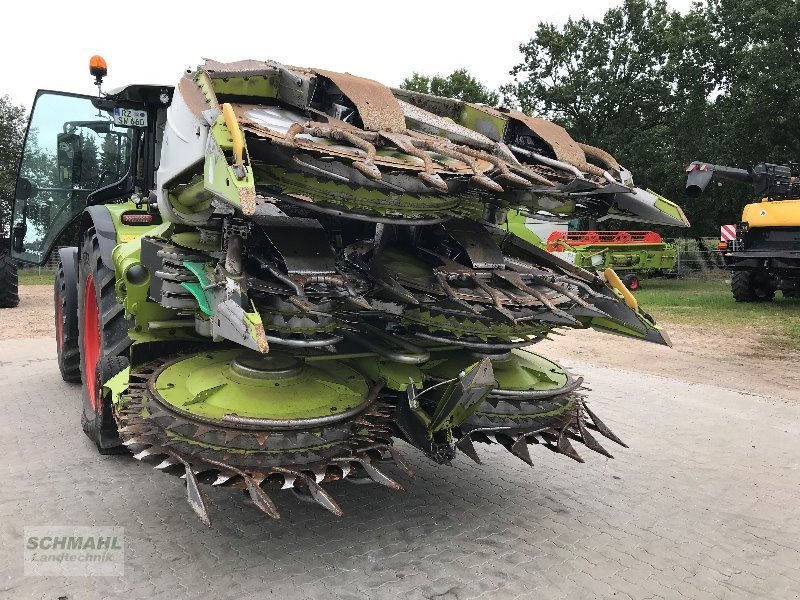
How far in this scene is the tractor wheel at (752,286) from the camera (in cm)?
1259

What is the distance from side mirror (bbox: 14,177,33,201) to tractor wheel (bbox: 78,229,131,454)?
1447mm

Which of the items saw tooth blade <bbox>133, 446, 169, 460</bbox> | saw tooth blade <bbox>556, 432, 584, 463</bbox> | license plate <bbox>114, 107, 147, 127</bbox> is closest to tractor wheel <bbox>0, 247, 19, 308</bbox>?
license plate <bbox>114, 107, 147, 127</bbox>

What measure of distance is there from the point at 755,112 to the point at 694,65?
3.38m

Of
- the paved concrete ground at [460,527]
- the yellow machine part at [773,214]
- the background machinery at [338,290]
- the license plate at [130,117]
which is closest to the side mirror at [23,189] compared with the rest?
the license plate at [130,117]

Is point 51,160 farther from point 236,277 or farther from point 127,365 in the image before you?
point 236,277

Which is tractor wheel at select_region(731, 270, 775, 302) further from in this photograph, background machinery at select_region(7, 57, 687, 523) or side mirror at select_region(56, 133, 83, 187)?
side mirror at select_region(56, 133, 83, 187)

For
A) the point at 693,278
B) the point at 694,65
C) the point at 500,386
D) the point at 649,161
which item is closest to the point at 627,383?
the point at 500,386

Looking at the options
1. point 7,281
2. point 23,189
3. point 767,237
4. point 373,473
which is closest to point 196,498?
point 373,473

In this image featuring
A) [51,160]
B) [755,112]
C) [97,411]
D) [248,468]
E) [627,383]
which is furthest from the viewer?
[755,112]

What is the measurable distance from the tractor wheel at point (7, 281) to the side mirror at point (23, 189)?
6.21 metres

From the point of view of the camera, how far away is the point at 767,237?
453 inches

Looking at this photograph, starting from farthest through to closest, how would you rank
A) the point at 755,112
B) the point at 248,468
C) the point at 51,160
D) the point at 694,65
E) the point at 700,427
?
the point at 694,65
the point at 755,112
the point at 51,160
the point at 700,427
the point at 248,468

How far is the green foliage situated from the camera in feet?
62.5

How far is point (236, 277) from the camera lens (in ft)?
7.80
